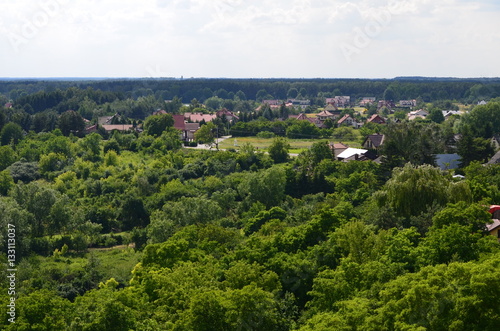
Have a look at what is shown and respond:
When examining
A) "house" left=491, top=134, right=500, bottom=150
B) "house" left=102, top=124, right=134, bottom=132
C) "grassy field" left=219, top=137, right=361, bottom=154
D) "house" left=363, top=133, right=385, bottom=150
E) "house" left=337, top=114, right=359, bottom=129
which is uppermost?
"house" left=491, top=134, right=500, bottom=150

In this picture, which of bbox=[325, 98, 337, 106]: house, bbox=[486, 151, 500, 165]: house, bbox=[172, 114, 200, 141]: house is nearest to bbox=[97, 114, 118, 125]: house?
bbox=[172, 114, 200, 141]: house

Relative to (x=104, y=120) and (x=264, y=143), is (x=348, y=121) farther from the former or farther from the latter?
(x=104, y=120)

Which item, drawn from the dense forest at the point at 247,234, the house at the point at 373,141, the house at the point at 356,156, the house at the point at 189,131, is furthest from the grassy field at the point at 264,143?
the house at the point at 356,156

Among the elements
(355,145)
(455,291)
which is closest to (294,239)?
(455,291)

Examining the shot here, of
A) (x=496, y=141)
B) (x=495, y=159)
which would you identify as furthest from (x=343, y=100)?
(x=495, y=159)

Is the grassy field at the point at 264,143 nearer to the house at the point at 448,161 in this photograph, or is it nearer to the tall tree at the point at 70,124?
the house at the point at 448,161

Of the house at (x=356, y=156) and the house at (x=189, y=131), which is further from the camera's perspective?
the house at (x=189, y=131)

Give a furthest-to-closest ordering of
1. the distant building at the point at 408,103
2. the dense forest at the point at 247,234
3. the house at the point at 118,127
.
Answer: the distant building at the point at 408,103 → the house at the point at 118,127 → the dense forest at the point at 247,234

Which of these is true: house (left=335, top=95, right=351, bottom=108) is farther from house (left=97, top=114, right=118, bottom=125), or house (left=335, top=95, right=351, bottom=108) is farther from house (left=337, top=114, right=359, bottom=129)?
house (left=97, top=114, right=118, bottom=125)
